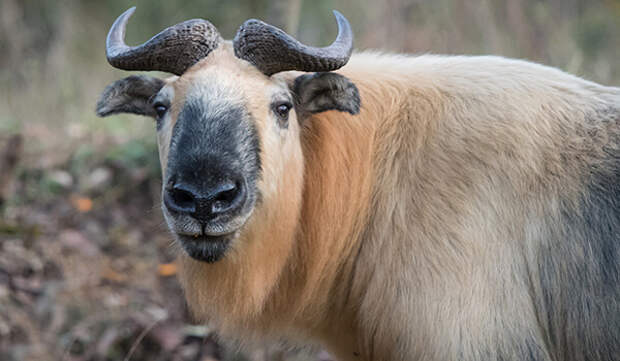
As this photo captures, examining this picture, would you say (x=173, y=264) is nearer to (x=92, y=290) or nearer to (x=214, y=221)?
(x=92, y=290)

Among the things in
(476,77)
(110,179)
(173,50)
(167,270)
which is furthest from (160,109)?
(110,179)

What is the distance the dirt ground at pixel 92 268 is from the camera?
5660mm

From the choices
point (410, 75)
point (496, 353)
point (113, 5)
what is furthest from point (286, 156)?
point (113, 5)

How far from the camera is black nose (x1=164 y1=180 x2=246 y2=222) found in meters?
3.48

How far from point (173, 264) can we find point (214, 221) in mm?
3543

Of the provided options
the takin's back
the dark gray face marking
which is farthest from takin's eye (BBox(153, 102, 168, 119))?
the takin's back

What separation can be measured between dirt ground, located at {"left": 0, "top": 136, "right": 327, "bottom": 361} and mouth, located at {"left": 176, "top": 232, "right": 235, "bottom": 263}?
55cm

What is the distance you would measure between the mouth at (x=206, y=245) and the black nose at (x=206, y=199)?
0.22 meters

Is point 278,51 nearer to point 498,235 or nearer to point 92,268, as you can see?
point 498,235

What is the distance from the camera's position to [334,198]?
4328 mm

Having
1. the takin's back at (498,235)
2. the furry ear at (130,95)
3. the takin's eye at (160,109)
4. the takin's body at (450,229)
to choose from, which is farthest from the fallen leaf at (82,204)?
the takin's back at (498,235)

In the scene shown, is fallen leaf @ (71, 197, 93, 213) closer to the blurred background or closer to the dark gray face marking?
the blurred background

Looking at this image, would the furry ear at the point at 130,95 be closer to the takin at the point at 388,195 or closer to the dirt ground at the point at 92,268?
the takin at the point at 388,195

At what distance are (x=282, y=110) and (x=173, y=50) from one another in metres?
0.77
